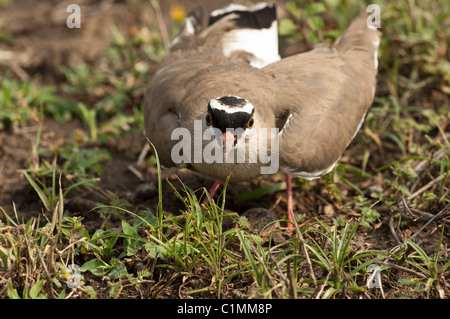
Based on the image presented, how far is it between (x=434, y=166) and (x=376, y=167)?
57cm

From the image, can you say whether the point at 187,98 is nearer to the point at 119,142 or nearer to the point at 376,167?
the point at 119,142

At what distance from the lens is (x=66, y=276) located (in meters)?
3.34

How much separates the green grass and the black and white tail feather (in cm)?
40

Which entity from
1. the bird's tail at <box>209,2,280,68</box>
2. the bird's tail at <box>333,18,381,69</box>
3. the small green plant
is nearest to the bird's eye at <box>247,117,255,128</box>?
Result: the small green plant

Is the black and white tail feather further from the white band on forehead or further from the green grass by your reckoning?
the white band on forehead

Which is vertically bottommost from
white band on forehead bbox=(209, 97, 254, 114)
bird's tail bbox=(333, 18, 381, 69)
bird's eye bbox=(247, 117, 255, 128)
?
bird's eye bbox=(247, 117, 255, 128)

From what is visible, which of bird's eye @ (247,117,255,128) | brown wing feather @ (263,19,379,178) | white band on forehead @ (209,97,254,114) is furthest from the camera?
brown wing feather @ (263,19,379,178)

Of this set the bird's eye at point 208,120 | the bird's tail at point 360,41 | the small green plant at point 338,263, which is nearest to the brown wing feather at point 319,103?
the bird's tail at point 360,41

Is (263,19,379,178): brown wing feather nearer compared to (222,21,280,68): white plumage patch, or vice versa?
(263,19,379,178): brown wing feather

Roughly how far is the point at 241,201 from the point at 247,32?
1669mm

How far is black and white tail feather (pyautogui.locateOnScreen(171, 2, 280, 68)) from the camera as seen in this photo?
511 centimetres

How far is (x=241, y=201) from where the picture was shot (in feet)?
15.5

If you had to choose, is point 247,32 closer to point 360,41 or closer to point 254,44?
point 254,44
